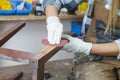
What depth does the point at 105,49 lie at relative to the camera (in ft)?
4.22

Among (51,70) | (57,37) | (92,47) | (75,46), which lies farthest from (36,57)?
(51,70)

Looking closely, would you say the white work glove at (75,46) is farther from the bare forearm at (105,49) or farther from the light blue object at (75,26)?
the light blue object at (75,26)

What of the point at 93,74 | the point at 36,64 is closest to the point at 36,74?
the point at 36,64

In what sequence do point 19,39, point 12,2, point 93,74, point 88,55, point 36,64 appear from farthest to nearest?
point 19,39
point 12,2
point 88,55
point 93,74
point 36,64

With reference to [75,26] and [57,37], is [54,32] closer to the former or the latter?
[57,37]

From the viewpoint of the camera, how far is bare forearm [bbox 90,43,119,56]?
4.19 ft

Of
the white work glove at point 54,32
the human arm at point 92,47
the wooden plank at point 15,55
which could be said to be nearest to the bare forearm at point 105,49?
the human arm at point 92,47

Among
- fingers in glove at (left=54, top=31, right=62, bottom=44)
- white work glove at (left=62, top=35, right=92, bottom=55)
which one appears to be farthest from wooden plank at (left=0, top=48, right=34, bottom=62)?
white work glove at (left=62, top=35, right=92, bottom=55)

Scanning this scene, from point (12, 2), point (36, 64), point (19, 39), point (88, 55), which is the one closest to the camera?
point (36, 64)

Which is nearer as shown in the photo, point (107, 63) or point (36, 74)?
point (36, 74)

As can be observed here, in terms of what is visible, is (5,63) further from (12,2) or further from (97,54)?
(97,54)

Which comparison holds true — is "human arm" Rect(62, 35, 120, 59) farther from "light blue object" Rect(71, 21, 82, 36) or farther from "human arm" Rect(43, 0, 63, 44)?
"light blue object" Rect(71, 21, 82, 36)

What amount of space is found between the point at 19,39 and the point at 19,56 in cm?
124

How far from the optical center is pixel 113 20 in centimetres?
130
